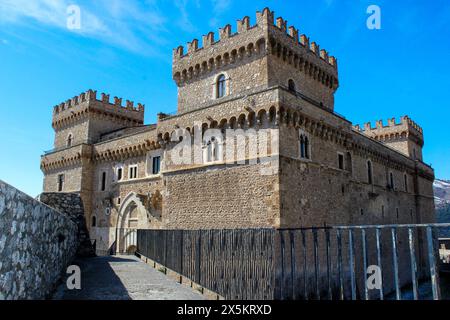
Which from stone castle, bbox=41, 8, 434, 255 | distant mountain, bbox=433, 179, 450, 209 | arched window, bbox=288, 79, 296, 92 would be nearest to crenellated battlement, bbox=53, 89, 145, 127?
stone castle, bbox=41, 8, 434, 255

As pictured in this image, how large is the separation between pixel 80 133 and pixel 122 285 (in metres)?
23.1

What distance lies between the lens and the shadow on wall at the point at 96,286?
9.03 meters

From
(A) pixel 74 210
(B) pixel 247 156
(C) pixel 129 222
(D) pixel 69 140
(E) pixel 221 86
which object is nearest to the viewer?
(A) pixel 74 210

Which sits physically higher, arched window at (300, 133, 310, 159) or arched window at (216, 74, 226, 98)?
arched window at (216, 74, 226, 98)

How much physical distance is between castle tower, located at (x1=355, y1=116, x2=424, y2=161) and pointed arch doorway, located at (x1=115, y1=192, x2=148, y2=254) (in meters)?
23.1

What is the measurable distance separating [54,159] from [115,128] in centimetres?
579

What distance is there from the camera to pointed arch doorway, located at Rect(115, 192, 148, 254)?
2414 centimetres

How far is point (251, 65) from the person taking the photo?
58.9ft

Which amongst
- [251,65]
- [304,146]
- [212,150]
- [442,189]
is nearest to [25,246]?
[212,150]

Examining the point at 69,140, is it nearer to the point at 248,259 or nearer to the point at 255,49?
the point at 255,49

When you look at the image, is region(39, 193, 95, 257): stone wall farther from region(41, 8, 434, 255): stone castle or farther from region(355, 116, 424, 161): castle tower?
region(355, 116, 424, 161): castle tower

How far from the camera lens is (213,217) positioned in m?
16.9

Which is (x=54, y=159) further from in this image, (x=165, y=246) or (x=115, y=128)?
(x=165, y=246)

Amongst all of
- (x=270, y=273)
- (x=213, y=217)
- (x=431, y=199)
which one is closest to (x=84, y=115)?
(x=213, y=217)
